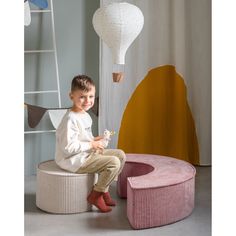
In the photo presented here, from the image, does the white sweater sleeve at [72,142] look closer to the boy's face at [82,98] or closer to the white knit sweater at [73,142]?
the white knit sweater at [73,142]

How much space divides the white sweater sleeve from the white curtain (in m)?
1.01

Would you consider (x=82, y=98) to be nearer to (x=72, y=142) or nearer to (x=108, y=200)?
(x=72, y=142)

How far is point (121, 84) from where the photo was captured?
3742 millimetres

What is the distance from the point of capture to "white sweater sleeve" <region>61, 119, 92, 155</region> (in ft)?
8.61

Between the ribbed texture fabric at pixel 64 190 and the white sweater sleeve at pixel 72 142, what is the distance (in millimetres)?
138

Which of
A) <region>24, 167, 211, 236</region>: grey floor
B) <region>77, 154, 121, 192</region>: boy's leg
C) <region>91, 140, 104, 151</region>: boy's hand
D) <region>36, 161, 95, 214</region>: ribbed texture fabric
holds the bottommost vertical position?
<region>24, 167, 211, 236</region>: grey floor

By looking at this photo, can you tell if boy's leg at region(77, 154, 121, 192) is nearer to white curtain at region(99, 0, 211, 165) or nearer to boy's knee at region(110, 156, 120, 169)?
boy's knee at region(110, 156, 120, 169)

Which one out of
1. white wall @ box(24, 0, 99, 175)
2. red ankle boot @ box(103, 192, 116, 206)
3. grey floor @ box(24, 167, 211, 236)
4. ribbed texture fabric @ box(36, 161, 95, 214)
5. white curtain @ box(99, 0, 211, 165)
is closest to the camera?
grey floor @ box(24, 167, 211, 236)

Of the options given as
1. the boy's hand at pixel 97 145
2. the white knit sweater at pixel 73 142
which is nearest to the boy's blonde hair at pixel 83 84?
the white knit sweater at pixel 73 142

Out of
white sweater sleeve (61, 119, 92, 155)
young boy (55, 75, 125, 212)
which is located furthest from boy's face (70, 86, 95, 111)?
white sweater sleeve (61, 119, 92, 155)
